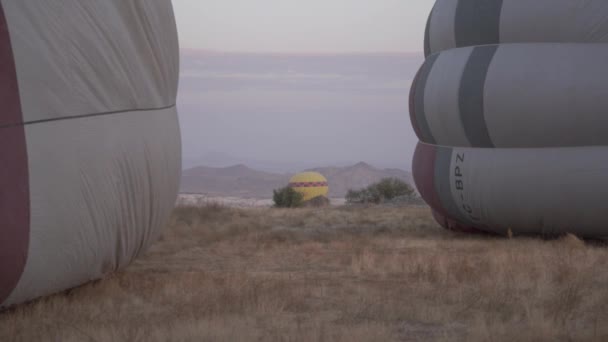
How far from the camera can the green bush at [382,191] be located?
3653cm

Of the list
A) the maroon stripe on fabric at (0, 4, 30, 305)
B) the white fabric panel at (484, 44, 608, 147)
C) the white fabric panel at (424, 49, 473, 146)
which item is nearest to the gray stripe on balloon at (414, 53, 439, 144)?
the white fabric panel at (424, 49, 473, 146)

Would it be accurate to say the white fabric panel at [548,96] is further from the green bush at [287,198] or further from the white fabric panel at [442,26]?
the green bush at [287,198]

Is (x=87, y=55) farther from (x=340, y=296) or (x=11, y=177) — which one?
(x=340, y=296)

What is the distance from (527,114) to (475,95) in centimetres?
90

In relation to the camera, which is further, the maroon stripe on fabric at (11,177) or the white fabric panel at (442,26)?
the white fabric panel at (442,26)

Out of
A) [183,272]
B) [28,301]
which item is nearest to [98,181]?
[28,301]

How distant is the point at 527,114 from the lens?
41.4 feet

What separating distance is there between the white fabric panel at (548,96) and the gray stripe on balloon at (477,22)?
459mm

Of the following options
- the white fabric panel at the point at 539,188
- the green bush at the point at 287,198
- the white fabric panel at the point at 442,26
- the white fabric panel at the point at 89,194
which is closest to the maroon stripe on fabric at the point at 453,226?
the white fabric panel at the point at 539,188

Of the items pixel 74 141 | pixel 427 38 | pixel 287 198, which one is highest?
pixel 427 38

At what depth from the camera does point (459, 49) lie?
1403 cm

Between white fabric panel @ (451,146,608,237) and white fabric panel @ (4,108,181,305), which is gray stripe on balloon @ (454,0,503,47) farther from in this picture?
white fabric panel @ (4,108,181,305)

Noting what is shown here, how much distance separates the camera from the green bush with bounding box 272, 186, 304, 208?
3606cm

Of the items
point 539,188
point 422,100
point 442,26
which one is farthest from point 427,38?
point 539,188
